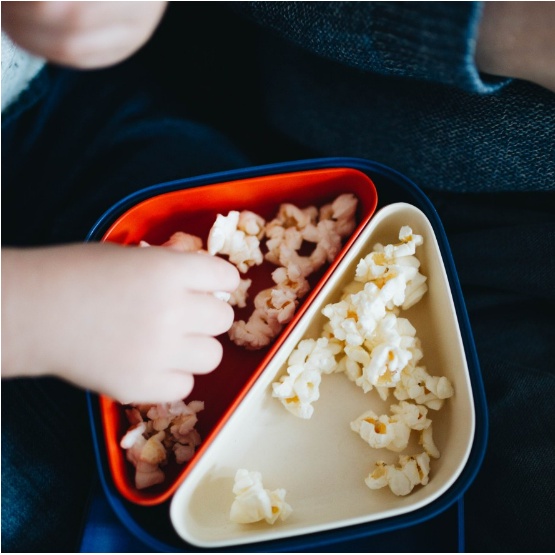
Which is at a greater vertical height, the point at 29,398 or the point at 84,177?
the point at 84,177

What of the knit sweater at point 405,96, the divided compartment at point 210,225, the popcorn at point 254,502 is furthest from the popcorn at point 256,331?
the knit sweater at point 405,96

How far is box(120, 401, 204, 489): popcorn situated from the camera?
19.3 inches

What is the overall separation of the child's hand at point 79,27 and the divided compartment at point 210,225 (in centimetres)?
13

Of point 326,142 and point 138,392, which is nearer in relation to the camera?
point 138,392

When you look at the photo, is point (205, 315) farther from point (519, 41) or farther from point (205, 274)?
point (519, 41)

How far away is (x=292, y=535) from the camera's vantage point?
1.54 ft

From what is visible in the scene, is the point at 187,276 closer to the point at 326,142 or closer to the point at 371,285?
the point at 371,285

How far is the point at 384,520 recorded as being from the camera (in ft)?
1.53

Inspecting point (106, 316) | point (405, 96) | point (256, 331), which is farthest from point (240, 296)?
point (405, 96)

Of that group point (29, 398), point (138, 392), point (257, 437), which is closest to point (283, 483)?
point (257, 437)

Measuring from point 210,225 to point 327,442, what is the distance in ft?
0.76

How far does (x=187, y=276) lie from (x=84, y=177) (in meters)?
0.25

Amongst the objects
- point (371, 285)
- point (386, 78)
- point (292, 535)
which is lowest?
point (292, 535)

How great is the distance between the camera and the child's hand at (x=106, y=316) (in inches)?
16.9
